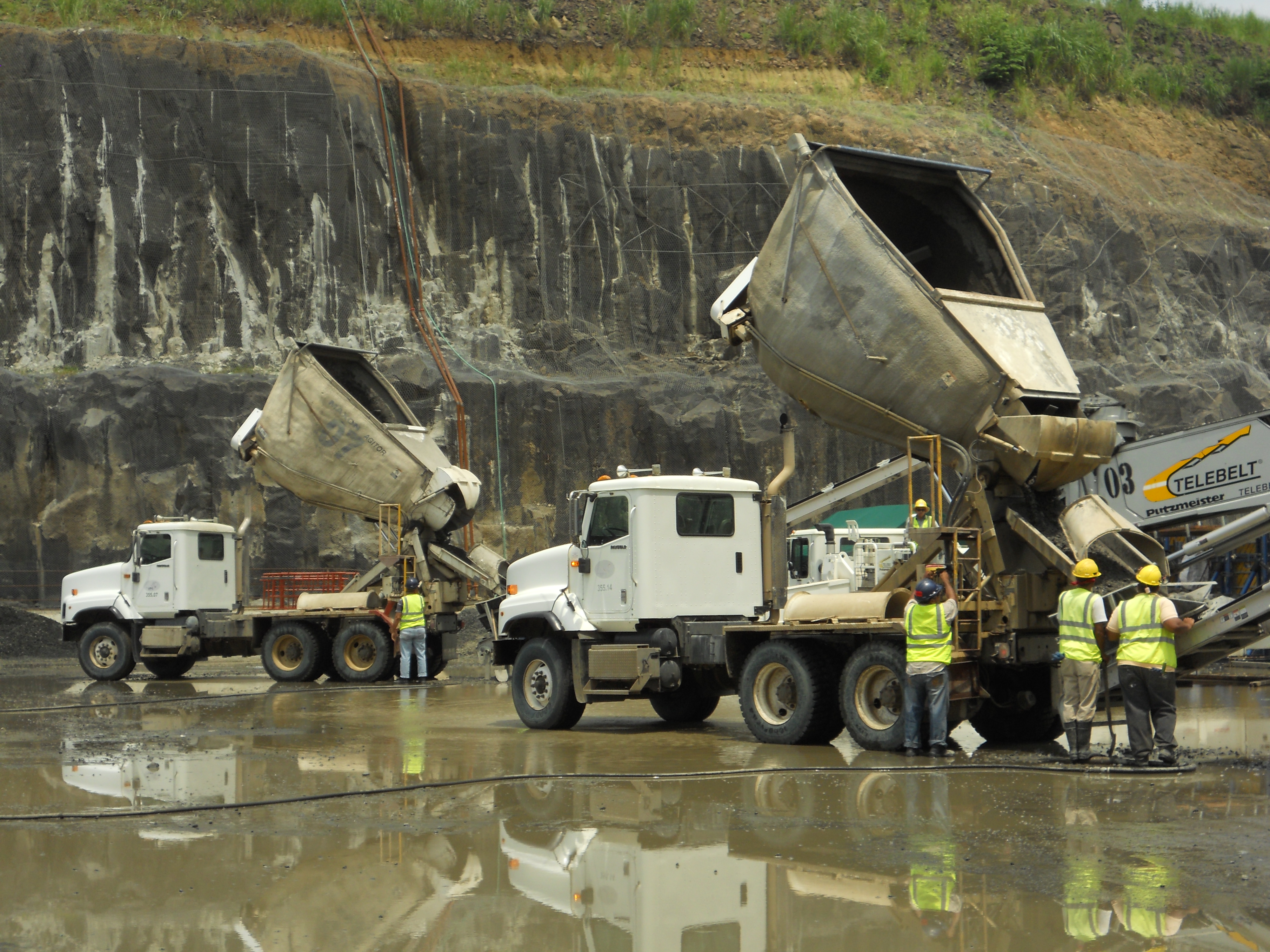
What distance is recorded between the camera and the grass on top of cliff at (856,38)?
45000 millimetres

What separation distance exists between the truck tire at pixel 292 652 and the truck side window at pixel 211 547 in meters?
1.81

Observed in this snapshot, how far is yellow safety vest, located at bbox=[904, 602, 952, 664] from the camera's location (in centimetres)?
1124

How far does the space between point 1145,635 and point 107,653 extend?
18236mm

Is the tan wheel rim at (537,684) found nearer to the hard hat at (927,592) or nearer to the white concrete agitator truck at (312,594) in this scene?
the hard hat at (927,592)

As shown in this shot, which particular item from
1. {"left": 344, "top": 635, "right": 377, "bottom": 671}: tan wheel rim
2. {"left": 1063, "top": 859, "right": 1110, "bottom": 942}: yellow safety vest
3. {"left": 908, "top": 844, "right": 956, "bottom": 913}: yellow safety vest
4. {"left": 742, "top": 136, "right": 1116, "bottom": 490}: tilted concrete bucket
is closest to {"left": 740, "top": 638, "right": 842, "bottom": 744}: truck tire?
{"left": 742, "top": 136, "right": 1116, "bottom": 490}: tilted concrete bucket

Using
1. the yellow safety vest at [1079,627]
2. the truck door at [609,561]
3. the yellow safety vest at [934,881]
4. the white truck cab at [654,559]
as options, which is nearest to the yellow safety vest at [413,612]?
the white truck cab at [654,559]

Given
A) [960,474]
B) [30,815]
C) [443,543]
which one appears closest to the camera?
[30,815]

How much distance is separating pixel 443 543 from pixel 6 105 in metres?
24.9

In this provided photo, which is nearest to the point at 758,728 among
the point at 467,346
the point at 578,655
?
the point at 578,655

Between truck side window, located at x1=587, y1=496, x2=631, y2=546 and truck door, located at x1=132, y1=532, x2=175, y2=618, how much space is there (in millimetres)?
11290

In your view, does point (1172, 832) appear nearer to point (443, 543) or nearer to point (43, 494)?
point (443, 543)

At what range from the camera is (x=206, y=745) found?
13.3 meters

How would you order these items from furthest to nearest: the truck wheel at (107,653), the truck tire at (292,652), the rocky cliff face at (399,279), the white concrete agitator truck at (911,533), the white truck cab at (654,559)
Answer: the rocky cliff face at (399,279)
the truck wheel at (107,653)
the truck tire at (292,652)
the white truck cab at (654,559)
the white concrete agitator truck at (911,533)

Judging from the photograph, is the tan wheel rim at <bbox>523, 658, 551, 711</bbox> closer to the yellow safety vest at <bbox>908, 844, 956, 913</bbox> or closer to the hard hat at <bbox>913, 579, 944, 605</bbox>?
the hard hat at <bbox>913, 579, 944, 605</bbox>
